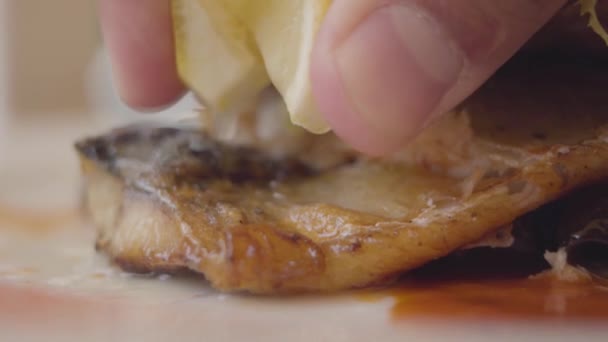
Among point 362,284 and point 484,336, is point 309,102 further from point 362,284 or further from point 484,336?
point 484,336

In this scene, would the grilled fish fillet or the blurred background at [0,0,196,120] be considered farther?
the blurred background at [0,0,196,120]

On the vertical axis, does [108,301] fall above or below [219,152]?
below

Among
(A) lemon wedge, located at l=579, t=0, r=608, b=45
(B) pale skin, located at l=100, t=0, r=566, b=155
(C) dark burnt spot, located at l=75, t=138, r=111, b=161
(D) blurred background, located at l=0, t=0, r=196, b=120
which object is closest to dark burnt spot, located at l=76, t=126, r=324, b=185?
(C) dark burnt spot, located at l=75, t=138, r=111, b=161

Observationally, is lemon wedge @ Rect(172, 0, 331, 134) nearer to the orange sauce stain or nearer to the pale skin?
the pale skin

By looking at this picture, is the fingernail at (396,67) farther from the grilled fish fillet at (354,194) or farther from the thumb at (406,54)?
the grilled fish fillet at (354,194)

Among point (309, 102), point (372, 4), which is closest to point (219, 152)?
point (309, 102)

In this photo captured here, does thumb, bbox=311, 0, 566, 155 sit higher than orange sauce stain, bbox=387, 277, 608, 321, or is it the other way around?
thumb, bbox=311, 0, 566, 155
